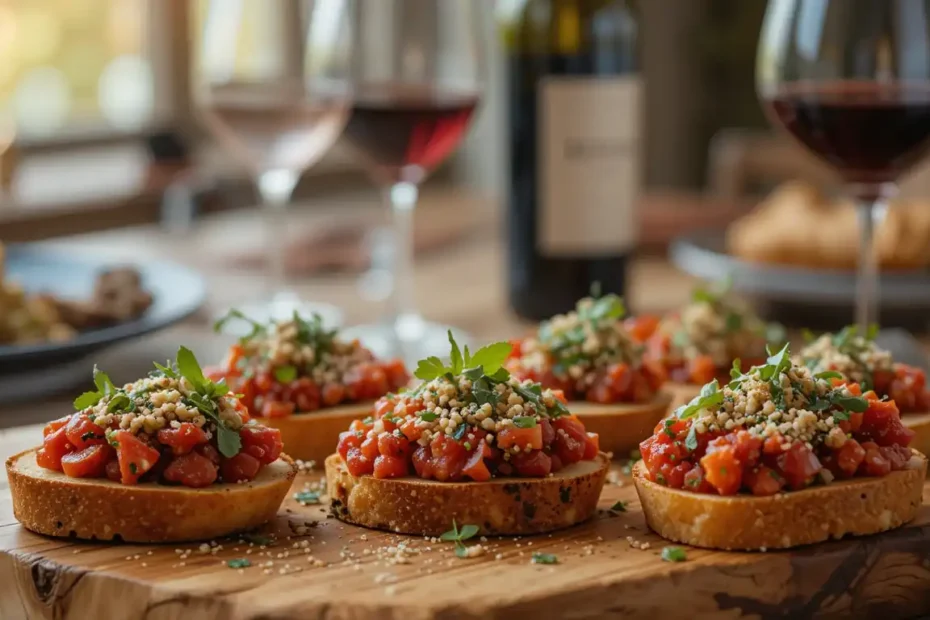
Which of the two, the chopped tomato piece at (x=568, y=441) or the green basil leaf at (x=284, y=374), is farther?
the green basil leaf at (x=284, y=374)

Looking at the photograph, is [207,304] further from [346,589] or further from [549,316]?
[346,589]

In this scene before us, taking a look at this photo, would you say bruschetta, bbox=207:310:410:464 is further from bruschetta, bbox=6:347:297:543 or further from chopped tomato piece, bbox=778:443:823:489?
chopped tomato piece, bbox=778:443:823:489

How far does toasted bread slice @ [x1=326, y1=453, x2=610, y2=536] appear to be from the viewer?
6.01 ft

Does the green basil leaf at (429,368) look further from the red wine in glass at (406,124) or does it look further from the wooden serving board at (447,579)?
the red wine in glass at (406,124)

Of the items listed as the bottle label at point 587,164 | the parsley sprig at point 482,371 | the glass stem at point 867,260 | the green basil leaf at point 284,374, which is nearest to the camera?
the parsley sprig at point 482,371

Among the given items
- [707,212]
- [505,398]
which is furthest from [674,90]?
[505,398]

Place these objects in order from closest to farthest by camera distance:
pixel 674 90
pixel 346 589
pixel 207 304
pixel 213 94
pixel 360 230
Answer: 1. pixel 346 589
2. pixel 213 94
3. pixel 207 304
4. pixel 360 230
5. pixel 674 90

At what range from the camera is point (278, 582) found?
1611 mm

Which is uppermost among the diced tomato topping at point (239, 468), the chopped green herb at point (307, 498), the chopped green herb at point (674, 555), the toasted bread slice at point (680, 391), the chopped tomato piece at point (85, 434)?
the chopped tomato piece at point (85, 434)

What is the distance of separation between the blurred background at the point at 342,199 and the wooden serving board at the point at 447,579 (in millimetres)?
890

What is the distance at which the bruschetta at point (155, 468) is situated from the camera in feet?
5.83

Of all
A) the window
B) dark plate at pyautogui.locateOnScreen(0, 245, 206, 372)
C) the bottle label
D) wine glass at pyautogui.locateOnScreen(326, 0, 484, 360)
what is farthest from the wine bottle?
the window

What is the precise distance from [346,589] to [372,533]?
11.0 inches

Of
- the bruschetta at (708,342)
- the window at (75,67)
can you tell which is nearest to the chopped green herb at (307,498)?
the bruschetta at (708,342)
